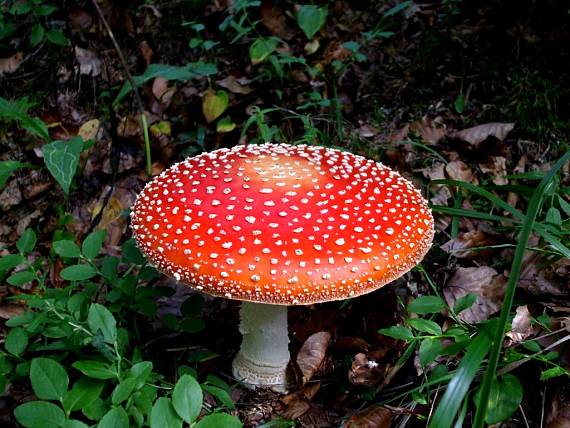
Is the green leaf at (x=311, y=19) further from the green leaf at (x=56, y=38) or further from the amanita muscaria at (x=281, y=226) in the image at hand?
the green leaf at (x=56, y=38)

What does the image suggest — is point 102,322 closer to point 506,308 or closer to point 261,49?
point 506,308

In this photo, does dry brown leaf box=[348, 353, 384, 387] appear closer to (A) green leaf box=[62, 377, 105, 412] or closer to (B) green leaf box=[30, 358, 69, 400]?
(A) green leaf box=[62, 377, 105, 412]

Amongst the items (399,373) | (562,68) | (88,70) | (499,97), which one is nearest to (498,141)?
(499,97)

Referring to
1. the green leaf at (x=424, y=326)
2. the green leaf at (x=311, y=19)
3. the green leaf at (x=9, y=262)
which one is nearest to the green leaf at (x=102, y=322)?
the green leaf at (x=9, y=262)

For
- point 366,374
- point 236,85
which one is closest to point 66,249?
point 366,374

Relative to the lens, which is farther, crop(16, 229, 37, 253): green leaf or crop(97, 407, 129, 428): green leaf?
crop(16, 229, 37, 253): green leaf

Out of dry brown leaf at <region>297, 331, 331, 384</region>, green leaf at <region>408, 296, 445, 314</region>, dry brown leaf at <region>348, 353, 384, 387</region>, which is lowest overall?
dry brown leaf at <region>297, 331, 331, 384</region>

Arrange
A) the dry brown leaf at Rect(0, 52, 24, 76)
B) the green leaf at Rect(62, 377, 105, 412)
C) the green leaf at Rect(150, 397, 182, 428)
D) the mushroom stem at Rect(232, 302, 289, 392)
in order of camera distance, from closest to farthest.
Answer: the green leaf at Rect(150, 397, 182, 428) < the green leaf at Rect(62, 377, 105, 412) < the mushroom stem at Rect(232, 302, 289, 392) < the dry brown leaf at Rect(0, 52, 24, 76)

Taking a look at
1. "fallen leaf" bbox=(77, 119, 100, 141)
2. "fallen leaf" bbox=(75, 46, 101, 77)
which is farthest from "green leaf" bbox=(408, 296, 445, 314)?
"fallen leaf" bbox=(75, 46, 101, 77)
